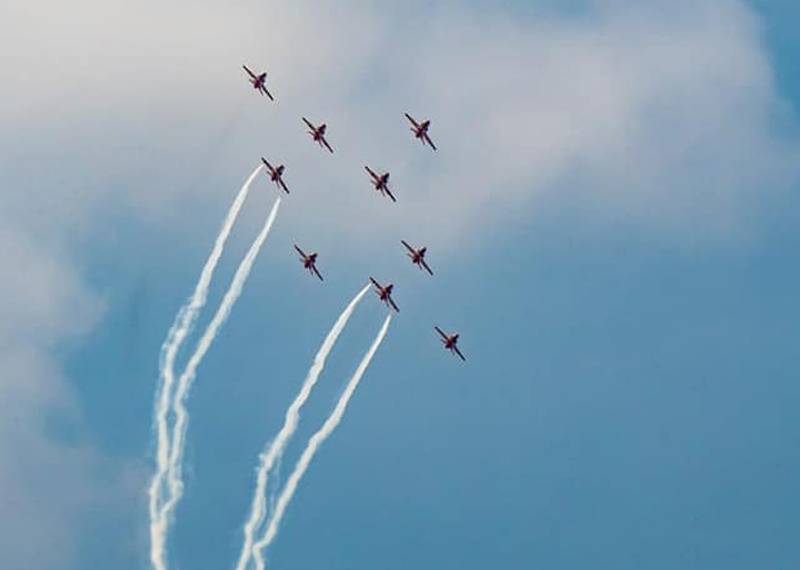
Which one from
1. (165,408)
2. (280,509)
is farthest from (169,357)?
(280,509)

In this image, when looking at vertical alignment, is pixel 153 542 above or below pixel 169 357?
below

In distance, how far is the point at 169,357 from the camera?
200 m

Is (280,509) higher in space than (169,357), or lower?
lower

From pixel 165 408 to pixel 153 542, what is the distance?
13.7m

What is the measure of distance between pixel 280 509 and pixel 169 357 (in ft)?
63.5

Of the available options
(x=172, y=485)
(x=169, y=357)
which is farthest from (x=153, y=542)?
(x=169, y=357)

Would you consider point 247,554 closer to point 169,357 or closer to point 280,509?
point 280,509

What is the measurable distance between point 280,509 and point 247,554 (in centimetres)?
605

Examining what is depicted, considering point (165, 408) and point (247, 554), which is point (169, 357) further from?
point (247, 554)

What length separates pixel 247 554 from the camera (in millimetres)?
192875

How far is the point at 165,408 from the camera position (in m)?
196

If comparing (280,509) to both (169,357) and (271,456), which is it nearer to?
(271,456)

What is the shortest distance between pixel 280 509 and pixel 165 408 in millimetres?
15378

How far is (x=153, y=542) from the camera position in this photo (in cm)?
19125
